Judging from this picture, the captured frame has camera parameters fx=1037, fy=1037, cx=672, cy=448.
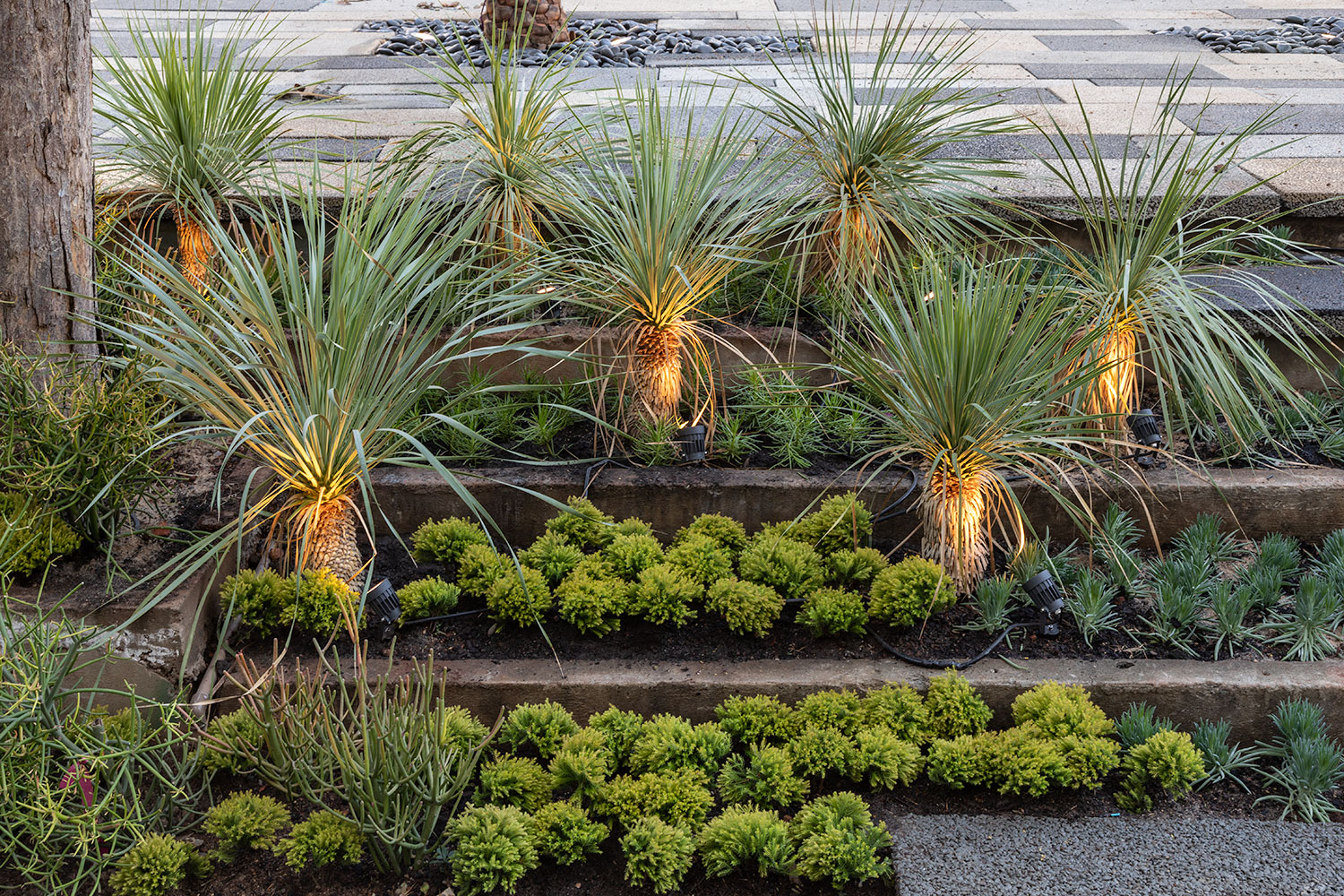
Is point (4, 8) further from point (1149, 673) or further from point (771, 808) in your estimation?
point (1149, 673)

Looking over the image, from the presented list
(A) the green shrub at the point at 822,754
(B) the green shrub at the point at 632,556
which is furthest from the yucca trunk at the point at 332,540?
(A) the green shrub at the point at 822,754

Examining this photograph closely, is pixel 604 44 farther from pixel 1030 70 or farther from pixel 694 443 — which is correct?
pixel 694 443

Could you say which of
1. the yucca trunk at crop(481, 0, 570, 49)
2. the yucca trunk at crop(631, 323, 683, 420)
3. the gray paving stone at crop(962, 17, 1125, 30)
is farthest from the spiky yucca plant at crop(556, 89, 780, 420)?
the gray paving stone at crop(962, 17, 1125, 30)

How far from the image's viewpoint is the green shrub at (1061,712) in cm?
234

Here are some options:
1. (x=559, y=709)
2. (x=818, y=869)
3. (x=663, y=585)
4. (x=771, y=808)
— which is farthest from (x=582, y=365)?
(x=818, y=869)

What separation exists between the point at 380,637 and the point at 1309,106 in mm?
5451

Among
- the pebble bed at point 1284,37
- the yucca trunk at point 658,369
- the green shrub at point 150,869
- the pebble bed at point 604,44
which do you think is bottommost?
the green shrub at point 150,869

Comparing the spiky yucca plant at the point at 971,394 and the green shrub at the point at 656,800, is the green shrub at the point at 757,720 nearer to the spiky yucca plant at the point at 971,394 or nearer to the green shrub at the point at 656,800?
the green shrub at the point at 656,800

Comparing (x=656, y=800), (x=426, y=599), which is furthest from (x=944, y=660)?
(x=426, y=599)

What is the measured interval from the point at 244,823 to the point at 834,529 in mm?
1615

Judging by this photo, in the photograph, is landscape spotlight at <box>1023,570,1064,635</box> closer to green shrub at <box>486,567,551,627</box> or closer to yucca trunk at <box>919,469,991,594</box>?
yucca trunk at <box>919,469,991,594</box>

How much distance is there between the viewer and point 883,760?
7.51 ft

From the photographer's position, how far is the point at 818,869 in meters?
2.09

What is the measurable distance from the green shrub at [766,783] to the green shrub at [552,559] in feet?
2.39
